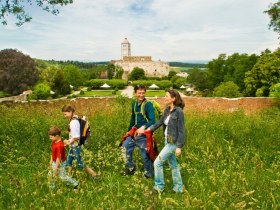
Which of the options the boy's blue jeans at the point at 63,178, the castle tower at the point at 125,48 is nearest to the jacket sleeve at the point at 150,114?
the boy's blue jeans at the point at 63,178

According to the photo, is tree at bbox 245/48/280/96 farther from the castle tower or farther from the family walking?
the castle tower

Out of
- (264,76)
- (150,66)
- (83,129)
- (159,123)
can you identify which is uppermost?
(159,123)

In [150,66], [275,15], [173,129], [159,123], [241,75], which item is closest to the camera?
[173,129]

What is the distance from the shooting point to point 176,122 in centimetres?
536

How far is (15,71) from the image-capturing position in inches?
1863

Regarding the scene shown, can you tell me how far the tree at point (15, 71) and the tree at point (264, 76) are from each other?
27893 millimetres

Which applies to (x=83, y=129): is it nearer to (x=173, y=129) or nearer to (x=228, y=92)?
(x=173, y=129)

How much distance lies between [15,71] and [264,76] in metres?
30.5

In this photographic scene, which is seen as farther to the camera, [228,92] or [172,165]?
[228,92]

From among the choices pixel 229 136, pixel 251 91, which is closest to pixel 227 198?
pixel 229 136

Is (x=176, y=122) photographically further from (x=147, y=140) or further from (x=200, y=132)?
(x=200, y=132)

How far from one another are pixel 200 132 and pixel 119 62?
136121 millimetres

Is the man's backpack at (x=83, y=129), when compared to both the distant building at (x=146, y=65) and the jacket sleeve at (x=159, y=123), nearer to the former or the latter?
the jacket sleeve at (x=159, y=123)

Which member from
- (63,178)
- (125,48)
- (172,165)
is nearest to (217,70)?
(172,165)
